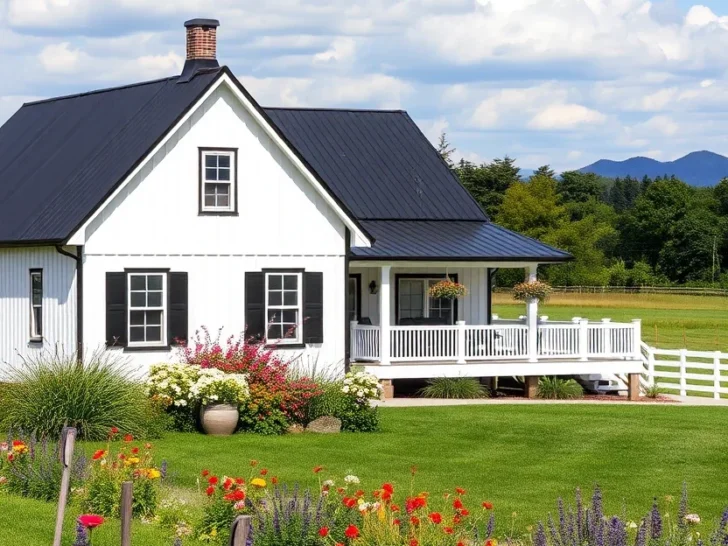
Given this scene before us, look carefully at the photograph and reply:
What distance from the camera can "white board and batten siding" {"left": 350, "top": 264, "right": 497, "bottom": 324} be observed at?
32062 mm

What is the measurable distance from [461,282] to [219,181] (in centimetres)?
771

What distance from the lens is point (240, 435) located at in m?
22.4

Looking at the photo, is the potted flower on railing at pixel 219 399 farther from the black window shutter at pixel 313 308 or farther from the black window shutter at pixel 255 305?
the black window shutter at pixel 313 308

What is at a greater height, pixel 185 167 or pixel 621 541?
pixel 185 167

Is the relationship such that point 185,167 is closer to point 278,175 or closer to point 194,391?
point 278,175

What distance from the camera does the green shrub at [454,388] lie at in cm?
2986

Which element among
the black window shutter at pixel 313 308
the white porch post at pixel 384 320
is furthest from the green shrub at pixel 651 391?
the black window shutter at pixel 313 308

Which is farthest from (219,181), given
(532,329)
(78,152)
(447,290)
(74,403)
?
(532,329)

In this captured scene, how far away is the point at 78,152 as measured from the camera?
2870 cm

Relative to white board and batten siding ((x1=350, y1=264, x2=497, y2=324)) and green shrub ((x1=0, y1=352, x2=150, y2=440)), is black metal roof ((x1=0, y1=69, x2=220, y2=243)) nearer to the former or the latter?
green shrub ((x1=0, y1=352, x2=150, y2=440))

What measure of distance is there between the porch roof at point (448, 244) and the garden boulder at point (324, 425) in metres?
6.21

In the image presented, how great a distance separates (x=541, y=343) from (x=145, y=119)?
9.97m

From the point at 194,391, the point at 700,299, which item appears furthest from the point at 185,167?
the point at 700,299

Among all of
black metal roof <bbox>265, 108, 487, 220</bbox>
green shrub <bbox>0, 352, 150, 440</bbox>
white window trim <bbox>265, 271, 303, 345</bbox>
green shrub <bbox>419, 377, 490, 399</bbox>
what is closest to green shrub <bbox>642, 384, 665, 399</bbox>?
green shrub <bbox>419, 377, 490, 399</bbox>
